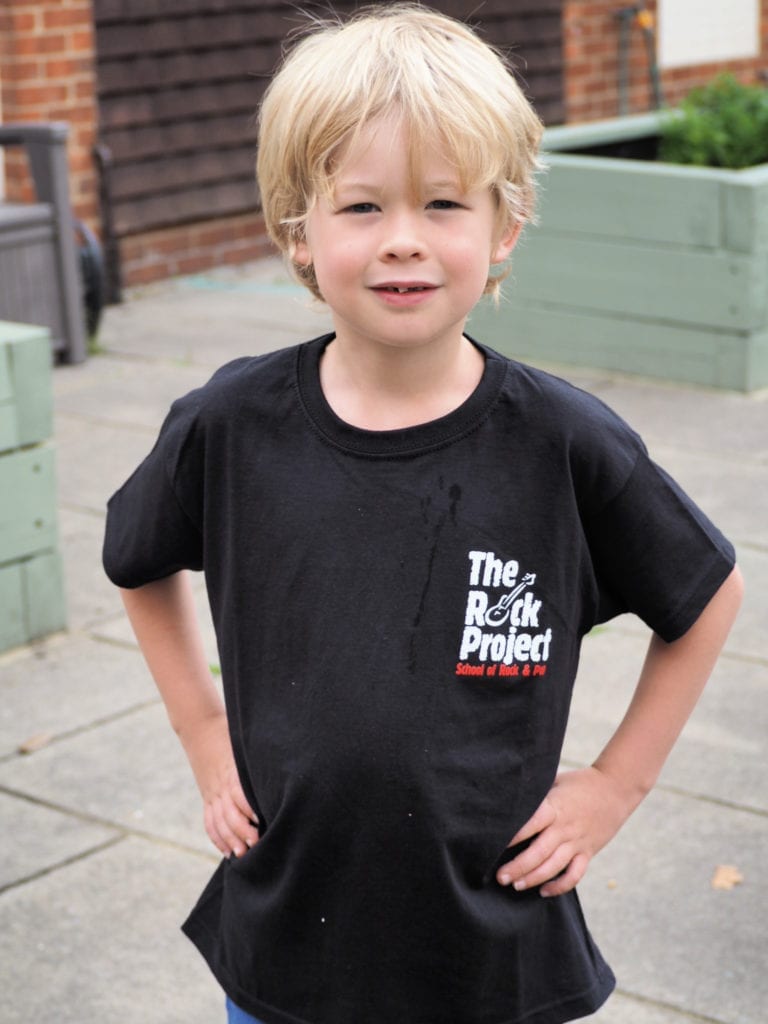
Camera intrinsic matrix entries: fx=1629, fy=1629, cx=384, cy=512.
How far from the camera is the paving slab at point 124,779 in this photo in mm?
A: 3660

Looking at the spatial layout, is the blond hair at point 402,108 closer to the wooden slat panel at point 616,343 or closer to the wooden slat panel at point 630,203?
the wooden slat panel at point 630,203

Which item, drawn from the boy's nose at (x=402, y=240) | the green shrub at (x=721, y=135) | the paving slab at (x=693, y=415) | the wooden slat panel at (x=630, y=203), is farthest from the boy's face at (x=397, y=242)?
the green shrub at (x=721, y=135)

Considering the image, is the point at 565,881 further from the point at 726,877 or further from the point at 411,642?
the point at 726,877

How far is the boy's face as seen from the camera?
1688mm

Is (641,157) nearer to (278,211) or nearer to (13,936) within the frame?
(13,936)

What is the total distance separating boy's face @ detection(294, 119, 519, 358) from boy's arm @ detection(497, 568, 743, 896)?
1.58 feet

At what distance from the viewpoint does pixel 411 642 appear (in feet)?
5.77

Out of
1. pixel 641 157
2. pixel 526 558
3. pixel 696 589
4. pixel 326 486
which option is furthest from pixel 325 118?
pixel 641 157

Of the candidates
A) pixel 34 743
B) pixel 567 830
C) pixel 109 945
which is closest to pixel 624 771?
pixel 567 830

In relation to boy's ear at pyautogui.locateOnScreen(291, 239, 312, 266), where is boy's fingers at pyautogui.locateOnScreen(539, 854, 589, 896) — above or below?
below

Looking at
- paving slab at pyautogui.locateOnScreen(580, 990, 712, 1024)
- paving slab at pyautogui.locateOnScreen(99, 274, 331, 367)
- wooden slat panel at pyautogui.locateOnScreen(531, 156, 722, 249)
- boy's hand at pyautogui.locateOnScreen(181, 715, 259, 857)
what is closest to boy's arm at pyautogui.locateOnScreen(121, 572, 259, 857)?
boy's hand at pyautogui.locateOnScreen(181, 715, 259, 857)

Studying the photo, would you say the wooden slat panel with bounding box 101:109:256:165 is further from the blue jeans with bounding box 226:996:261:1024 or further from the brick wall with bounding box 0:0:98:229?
the blue jeans with bounding box 226:996:261:1024

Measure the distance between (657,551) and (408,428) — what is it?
316mm

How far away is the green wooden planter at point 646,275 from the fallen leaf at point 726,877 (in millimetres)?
3731
